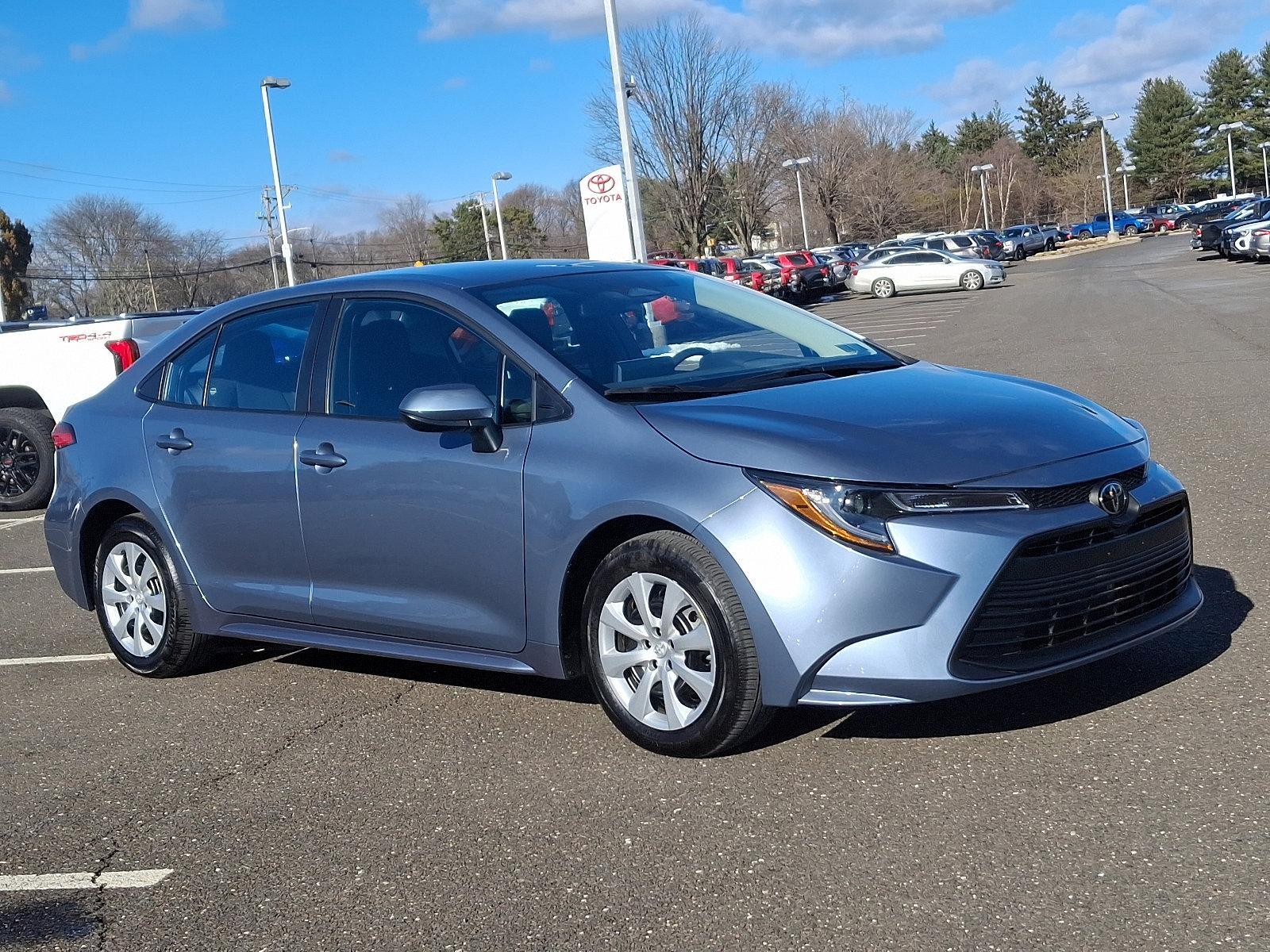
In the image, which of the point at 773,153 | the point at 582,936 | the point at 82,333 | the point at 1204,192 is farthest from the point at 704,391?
the point at 1204,192

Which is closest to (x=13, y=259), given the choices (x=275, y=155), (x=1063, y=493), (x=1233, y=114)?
(x=275, y=155)

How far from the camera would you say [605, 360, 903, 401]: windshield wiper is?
4.53 m

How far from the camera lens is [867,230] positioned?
86.4 m

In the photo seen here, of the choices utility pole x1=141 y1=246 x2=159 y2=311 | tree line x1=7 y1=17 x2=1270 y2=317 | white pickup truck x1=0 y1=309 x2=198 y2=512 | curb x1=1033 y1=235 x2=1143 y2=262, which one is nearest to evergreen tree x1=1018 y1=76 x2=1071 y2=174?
tree line x1=7 y1=17 x2=1270 y2=317

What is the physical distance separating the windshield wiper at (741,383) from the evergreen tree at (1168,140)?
13427 cm

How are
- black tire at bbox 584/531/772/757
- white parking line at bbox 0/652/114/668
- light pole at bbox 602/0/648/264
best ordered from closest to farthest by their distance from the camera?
1. black tire at bbox 584/531/772/757
2. white parking line at bbox 0/652/114/668
3. light pole at bbox 602/0/648/264

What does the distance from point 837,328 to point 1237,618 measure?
1.90 m

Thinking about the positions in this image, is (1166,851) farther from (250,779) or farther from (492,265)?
(492,265)

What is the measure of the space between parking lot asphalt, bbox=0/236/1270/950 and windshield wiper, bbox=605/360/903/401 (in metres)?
1.13

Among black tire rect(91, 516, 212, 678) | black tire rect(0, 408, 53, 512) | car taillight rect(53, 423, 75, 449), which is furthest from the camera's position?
black tire rect(0, 408, 53, 512)

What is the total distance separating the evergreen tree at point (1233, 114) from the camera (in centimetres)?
12600

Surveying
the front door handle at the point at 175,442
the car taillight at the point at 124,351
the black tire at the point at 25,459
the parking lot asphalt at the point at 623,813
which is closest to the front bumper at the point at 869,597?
the parking lot asphalt at the point at 623,813

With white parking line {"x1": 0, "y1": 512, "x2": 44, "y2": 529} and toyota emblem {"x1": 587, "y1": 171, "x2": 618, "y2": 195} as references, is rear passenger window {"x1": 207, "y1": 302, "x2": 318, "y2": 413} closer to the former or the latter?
white parking line {"x1": 0, "y1": 512, "x2": 44, "y2": 529}

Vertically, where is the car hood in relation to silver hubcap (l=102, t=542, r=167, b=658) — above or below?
above
